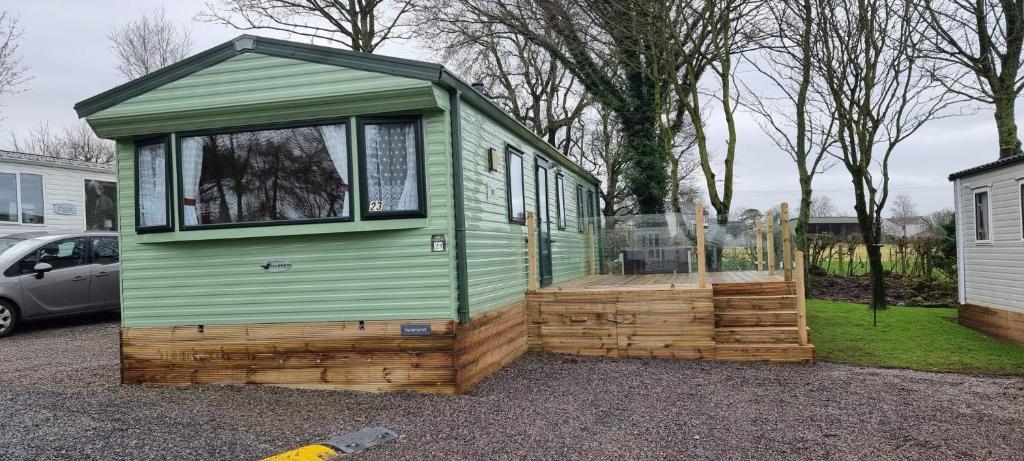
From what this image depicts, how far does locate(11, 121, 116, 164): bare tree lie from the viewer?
29.2 m

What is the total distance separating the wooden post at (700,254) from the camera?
7910 millimetres

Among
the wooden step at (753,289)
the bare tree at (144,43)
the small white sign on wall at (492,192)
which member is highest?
the bare tree at (144,43)

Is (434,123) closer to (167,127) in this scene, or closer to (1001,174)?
(167,127)

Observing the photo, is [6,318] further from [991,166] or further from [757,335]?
[991,166]

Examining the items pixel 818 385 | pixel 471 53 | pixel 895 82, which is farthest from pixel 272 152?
pixel 471 53

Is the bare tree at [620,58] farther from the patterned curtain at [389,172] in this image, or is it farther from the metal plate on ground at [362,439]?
the metal plate on ground at [362,439]

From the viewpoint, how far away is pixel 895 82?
13.0 metres

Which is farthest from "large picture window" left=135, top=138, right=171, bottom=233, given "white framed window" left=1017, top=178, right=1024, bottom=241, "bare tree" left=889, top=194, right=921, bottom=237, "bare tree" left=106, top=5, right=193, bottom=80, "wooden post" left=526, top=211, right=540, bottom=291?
"bare tree" left=889, top=194, right=921, bottom=237

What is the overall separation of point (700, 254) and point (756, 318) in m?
0.96

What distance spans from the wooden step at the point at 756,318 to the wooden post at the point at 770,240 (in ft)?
4.23

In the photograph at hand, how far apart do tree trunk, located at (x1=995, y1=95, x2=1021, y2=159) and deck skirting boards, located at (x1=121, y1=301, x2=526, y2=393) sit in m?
11.5

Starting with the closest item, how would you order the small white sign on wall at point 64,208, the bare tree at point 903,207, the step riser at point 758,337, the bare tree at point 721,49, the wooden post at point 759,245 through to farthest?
the step riser at point 758,337 < the wooden post at point 759,245 < the small white sign on wall at point 64,208 < the bare tree at point 721,49 < the bare tree at point 903,207

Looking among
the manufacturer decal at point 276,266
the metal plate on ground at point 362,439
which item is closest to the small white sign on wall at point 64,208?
the manufacturer decal at point 276,266

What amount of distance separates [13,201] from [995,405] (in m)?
13.7
